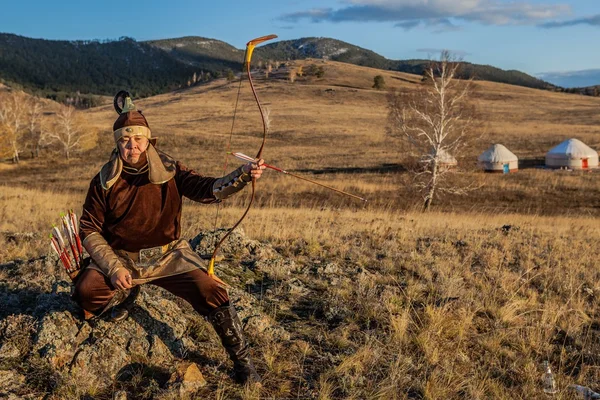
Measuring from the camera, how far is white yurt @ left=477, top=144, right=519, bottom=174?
3450cm

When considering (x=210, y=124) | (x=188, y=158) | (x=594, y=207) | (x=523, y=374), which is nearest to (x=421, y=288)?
(x=523, y=374)

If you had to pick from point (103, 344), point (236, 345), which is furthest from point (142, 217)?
point (236, 345)

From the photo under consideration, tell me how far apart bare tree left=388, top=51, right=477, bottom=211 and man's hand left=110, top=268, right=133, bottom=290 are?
20571 mm

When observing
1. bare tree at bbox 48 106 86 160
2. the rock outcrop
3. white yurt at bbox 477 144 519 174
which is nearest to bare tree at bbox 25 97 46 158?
bare tree at bbox 48 106 86 160

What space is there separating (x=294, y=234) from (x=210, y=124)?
57293 millimetres

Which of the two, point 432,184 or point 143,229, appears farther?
point 432,184

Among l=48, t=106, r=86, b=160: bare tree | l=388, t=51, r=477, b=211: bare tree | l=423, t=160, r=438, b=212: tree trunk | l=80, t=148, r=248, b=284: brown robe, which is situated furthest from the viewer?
l=48, t=106, r=86, b=160: bare tree

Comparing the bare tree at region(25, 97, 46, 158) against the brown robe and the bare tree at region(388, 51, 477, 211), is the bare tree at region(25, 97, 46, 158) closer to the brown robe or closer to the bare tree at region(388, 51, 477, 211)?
the bare tree at region(388, 51, 477, 211)

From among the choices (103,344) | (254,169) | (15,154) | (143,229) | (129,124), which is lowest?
(15,154)

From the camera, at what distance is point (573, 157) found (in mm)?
34562

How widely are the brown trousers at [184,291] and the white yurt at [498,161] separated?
111 feet

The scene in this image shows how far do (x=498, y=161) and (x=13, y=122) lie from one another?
4207 centimetres

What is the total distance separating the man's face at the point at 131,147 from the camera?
3.72 m

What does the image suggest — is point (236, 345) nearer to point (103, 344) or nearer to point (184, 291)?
point (184, 291)
